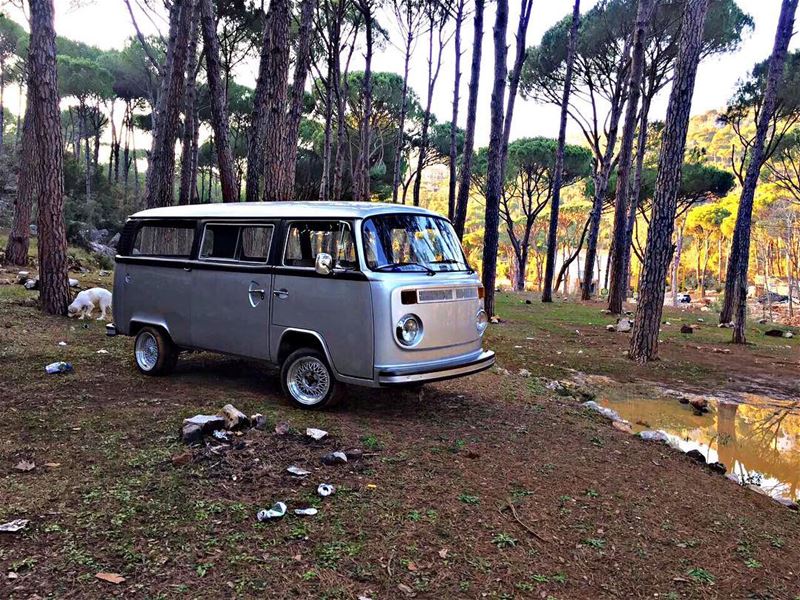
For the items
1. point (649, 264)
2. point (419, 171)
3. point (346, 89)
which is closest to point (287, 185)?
point (649, 264)

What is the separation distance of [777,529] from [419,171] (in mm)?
27554

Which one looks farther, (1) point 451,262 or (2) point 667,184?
(2) point 667,184

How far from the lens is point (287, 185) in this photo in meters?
9.36

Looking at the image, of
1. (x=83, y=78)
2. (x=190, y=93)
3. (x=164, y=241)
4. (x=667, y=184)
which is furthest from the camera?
(x=83, y=78)

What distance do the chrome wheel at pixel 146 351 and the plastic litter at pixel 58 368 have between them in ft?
2.37

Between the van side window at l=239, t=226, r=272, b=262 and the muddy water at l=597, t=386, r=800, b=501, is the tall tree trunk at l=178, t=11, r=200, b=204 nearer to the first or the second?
the van side window at l=239, t=226, r=272, b=262

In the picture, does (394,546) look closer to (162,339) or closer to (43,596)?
(43,596)

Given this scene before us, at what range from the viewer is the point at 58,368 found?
20.4ft

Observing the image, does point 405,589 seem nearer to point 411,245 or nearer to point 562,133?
point 411,245

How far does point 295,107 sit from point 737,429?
1000 centimetres

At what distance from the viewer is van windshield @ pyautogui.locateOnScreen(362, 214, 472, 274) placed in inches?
197

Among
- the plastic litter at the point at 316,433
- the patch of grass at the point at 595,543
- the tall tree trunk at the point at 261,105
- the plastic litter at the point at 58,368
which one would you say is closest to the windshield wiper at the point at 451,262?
the plastic litter at the point at 316,433

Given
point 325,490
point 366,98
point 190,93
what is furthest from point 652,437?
point 366,98

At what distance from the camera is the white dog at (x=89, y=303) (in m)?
9.60
